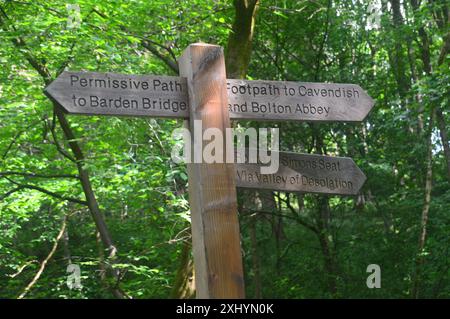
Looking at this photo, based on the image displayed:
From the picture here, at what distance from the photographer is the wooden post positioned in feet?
9.37

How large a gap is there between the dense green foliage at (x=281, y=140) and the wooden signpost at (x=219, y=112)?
10.8 ft

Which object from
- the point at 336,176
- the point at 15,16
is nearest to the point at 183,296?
the point at 336,176

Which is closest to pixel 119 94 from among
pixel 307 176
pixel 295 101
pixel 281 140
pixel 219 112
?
pixel 219 112

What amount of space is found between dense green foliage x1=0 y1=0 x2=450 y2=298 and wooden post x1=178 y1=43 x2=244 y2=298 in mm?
3500

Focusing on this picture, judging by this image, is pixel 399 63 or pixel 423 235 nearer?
pixel 423 235

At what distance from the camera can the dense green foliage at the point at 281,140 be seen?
23.5 ft

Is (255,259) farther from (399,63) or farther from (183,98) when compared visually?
(183,98)

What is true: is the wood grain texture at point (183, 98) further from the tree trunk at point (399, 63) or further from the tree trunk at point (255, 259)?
the tree trunk at point (255, 259)

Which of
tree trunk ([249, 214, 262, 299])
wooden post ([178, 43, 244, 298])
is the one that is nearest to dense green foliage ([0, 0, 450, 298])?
tree trunk ([249, 214, 262, 299])

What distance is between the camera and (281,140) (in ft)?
36.4

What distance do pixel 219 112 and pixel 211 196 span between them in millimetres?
439

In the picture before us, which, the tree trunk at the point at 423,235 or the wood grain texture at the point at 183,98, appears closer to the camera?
the wood grain texture at the point at 183,98

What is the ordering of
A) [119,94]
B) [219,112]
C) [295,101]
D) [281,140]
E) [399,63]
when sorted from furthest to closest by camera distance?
[281,140] < [399,63] < [295,101] < [219,112] < [119,94]

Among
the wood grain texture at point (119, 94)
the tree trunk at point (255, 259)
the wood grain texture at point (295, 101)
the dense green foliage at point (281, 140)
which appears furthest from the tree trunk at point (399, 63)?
the wood grain texture at point (119, 94)
